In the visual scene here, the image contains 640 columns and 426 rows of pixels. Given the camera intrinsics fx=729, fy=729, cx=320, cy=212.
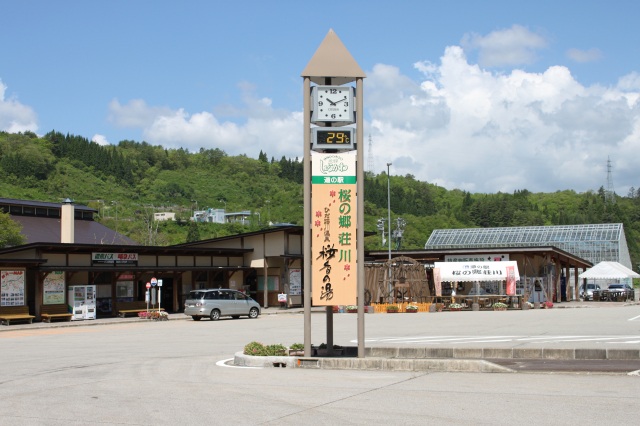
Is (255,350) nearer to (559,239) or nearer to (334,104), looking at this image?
(334,104)

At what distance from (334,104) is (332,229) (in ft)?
8.49

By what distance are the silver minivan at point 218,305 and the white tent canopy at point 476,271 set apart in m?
13.5

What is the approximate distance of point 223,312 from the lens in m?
37.5

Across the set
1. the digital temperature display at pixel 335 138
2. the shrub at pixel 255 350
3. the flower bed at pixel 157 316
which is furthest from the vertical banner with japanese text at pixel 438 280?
the digital temperature display at pixel 335 138

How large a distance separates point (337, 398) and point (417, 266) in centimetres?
3697

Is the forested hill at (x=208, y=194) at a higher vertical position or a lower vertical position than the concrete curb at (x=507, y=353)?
higher

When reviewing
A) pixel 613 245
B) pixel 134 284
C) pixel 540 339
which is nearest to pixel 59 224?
pixel 134 284

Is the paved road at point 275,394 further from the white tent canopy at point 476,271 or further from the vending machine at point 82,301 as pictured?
the white tent canopy at point 476,271

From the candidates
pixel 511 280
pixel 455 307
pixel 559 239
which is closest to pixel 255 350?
pixel 455 307

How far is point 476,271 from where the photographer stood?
4603 centimetres

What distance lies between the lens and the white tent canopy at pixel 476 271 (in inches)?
1799

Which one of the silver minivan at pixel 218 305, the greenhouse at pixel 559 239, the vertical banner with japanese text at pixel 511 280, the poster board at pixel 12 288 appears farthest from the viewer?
the greenhouse at pixel 559 239

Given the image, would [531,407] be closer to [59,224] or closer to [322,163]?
[322,163]

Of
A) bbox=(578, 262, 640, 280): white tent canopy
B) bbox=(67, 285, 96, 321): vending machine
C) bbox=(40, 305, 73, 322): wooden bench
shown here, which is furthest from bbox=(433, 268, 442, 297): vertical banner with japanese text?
bbox=(40, 305, 73, 322): wooden bench
